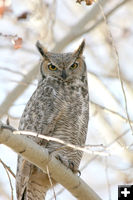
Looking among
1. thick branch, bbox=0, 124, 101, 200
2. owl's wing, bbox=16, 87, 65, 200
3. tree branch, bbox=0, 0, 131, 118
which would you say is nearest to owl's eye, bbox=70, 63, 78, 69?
owl's wing, bbox=16, 87, 65, 200

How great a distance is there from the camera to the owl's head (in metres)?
4.39

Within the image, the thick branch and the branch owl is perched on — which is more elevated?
the branch owl is perched on

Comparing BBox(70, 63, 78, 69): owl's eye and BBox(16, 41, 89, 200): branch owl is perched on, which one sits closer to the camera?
BBox(16, 41, 89, 200): branch owl is perched on

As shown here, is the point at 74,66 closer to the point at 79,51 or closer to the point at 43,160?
the point at 79,51

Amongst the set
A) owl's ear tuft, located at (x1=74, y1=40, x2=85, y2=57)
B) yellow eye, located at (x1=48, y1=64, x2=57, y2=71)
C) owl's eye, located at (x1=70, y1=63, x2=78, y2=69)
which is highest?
owl's ear tuft, located at (x1=74, y1=40, x2=85, y2=57)

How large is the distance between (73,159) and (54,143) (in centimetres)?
28

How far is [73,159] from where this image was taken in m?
4.06

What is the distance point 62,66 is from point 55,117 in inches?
27.2

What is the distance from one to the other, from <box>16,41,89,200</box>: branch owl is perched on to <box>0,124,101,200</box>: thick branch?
0.60 metres

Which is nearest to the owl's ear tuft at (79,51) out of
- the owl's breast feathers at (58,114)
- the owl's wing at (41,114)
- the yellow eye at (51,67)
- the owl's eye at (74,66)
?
the owl's eye at (74,66)

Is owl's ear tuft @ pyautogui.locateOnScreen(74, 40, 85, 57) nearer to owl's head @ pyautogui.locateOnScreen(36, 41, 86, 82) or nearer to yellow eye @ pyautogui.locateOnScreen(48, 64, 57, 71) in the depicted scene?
owl's head @ pyautogui.locateOnScreen(36, 41, 86, 82)

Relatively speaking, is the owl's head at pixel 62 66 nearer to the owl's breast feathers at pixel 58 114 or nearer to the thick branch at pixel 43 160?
the owl's breast feathers at pixel 58 114

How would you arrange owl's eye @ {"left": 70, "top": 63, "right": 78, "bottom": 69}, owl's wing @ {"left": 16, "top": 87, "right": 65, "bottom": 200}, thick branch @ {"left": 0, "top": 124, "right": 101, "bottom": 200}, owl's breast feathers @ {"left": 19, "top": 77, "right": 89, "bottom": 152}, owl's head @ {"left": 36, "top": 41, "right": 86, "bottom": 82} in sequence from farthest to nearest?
owl's eye @ {"left": 70, "top": 63, "right": 78, "bottom": 69} < owl's head @ {"left": 36, "top": 41, "right": 86, "bottom": 82} < owl's breast feathers @ {"left": 19, "top": 77, "right": 89, "bottom": 152} < owl's wing @ {"left": 16, "top": 87, "right": 65, "bottom": 200} < thick branch @ {"left": 0, "top": 124, "right": 101, "bottom": 200}

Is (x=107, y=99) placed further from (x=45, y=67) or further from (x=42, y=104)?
(x=42, y=104)
